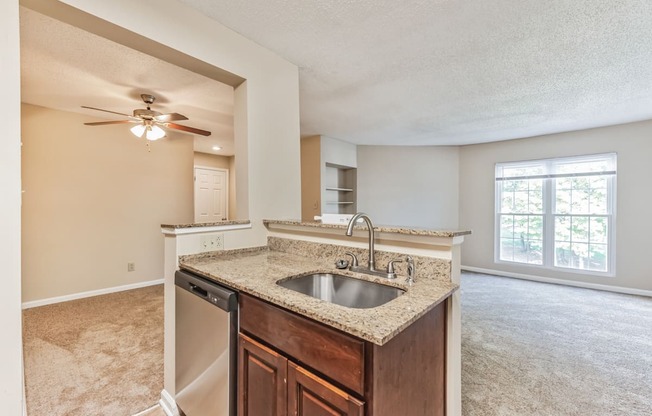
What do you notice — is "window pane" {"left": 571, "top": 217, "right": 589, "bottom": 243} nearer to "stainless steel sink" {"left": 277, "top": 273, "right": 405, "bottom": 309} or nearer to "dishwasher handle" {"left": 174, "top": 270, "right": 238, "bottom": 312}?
"stainless steel sink" {"left": 277, "top": 273, "right": 405, "bottom": 309}

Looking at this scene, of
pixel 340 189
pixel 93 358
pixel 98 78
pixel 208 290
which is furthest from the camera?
→ pixel 340 189

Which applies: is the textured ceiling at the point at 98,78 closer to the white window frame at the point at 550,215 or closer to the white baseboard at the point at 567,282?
the white window frame at the point at 550,215

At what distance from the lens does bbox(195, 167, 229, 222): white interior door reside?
6008 millimetres

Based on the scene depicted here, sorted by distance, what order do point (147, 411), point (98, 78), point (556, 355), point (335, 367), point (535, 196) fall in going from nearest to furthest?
point (335, 367) < point (147, 411) < point (556, 355) < point (98, 78) < point (535, 196)

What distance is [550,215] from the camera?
180 inches

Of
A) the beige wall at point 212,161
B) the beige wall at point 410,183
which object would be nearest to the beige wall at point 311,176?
the beige wall at point 410,183

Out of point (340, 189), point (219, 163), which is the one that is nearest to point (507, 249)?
point (340, 189)

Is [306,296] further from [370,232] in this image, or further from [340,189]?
[340,189]

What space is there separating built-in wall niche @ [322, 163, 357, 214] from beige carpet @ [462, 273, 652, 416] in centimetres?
274

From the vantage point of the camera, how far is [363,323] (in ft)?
2.84

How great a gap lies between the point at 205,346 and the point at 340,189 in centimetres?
433

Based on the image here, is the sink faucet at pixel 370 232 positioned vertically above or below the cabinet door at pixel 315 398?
above

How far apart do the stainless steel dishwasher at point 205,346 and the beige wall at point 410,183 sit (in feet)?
14.5

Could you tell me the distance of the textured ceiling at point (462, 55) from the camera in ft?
5.80
